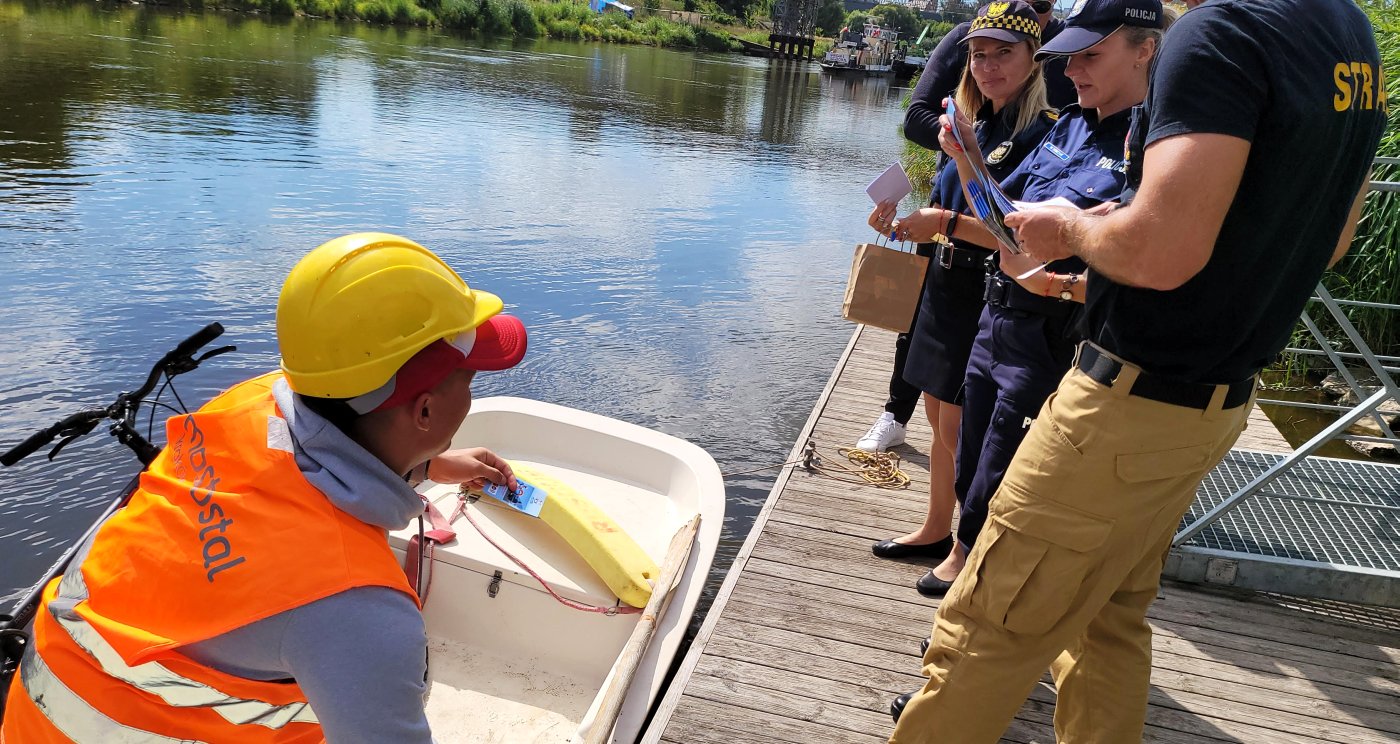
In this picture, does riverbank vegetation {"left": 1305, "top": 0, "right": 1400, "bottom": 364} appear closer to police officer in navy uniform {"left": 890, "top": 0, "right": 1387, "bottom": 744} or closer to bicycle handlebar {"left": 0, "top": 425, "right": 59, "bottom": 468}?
police officer in navy uniform {"left": 890, "top": 0, "right": 1387, "bottom": 744}

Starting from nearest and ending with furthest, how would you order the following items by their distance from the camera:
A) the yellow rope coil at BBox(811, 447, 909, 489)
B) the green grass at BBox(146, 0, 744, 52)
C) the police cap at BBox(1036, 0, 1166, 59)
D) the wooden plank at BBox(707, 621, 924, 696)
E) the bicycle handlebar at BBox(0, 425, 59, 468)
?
the bicycle handlebar at BBox(0, 425, 59, 468), the police cap at BBox(1036, 0, 1166, 59), the wooden plank at BBox(707, 621, 924, 696), the yellow rope coil at BBox(811, 447, 909, 489), the green grass at BBox(146, 0, 744, 52)

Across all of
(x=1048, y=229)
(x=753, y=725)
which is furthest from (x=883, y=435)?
(x=1048, y=229)

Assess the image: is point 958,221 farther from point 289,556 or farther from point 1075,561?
point 289,556

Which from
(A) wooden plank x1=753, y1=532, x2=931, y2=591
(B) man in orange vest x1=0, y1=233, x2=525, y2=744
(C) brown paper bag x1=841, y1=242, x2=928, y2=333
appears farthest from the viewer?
(C) brown paper bag x1=841, y1=242, x2=928, y2=333

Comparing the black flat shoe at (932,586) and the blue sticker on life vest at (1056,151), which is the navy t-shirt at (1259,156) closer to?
the blue sticker on life vest at (1056,151)

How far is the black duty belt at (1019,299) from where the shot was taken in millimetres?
2389

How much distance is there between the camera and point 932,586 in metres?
3.20

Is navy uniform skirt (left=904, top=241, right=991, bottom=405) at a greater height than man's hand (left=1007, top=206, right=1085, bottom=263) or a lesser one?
lesser

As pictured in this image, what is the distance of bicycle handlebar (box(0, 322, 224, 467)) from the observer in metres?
1.65

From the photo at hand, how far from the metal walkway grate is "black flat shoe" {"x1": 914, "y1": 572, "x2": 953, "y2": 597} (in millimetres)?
948

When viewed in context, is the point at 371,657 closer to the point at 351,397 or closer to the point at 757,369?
the point at 351,397

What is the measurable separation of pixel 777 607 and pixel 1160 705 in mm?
1177

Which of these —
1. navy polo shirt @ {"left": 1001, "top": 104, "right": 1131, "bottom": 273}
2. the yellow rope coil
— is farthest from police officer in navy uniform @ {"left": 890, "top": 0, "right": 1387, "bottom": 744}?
the yellow rope coil

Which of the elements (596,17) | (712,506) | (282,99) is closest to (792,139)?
(282,99)
